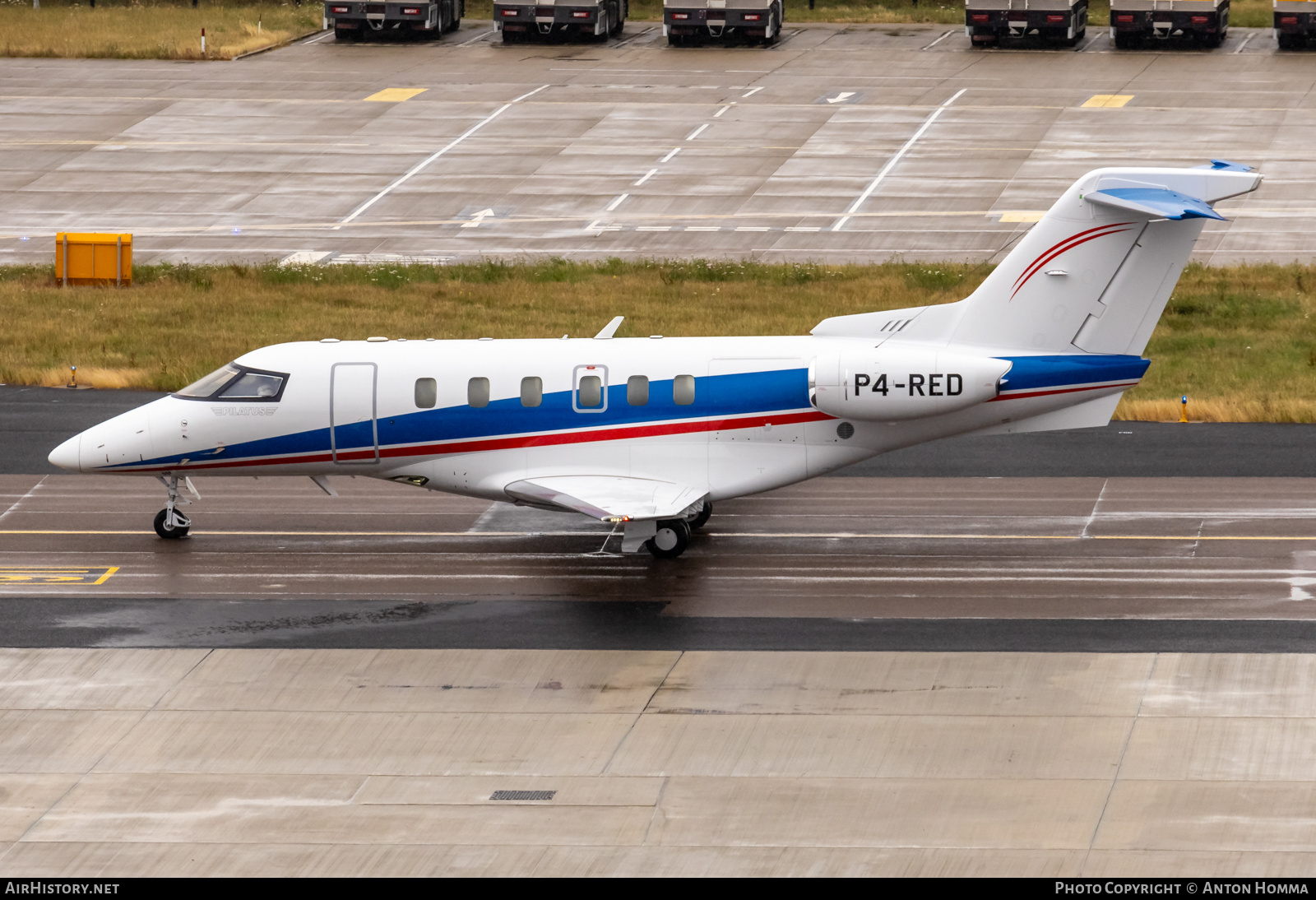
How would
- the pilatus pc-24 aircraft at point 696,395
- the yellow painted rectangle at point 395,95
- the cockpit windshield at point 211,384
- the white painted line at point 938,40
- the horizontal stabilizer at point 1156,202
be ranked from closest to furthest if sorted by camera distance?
the horizontal stabilizer at point 1156,202 < the pilatus pc-24 aircraft at point 696,395 < the cockpit windshield at point 211,384 < the yellow painted rectangle at point 395,95 < the white painted line at point 938,40

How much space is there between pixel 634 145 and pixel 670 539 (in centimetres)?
3593

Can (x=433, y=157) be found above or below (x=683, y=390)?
below

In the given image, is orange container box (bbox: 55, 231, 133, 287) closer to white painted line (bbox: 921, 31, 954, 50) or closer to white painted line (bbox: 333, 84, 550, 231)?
white painted line (bbox: 333, 84, 550, 231)

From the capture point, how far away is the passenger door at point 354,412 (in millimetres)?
24906

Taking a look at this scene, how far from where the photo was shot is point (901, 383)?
23.7 m

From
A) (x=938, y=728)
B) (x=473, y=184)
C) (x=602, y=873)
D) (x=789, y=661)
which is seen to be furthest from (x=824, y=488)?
(x=473, y=184)

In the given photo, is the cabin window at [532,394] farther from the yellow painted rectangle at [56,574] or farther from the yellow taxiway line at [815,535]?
the yellow painted rectangle at [56,574]

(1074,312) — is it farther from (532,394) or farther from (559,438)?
(532,394)

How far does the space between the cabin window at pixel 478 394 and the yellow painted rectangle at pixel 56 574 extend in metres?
5.44

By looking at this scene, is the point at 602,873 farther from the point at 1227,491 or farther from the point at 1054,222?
the point at 1227,491

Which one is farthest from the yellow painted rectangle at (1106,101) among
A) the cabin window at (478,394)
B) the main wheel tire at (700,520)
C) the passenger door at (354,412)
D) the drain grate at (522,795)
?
the drain grate at (522,795)

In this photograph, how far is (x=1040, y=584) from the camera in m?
23.4

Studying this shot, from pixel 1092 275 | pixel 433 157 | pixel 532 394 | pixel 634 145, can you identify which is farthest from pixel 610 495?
pixel 634 145
